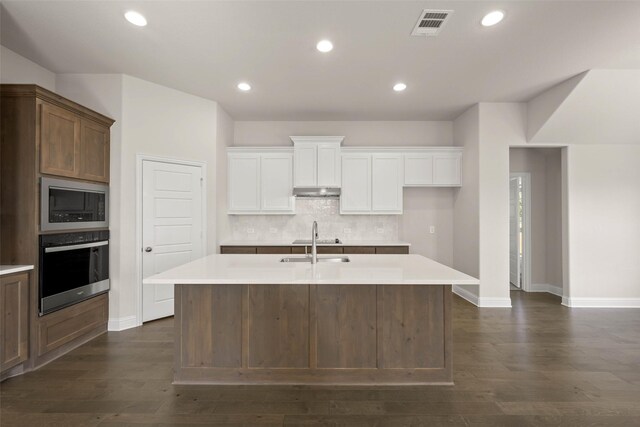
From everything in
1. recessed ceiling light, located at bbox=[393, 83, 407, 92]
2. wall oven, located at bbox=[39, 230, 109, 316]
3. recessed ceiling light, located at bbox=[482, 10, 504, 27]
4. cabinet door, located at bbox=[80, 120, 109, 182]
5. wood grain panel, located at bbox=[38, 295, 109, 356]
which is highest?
recessed ceiling light, located at bbox=[393, 83, 407, 92]

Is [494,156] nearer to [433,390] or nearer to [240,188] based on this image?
[433,390]

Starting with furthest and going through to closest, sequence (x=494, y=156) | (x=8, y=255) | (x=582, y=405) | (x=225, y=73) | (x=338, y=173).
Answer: (x=338, y=173)
(x=494, y=156)
(x=225, y=73)
(x=8, y=255)
(x=582, y=405)

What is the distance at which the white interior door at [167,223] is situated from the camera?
152 inches

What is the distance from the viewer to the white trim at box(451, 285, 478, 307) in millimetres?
4677

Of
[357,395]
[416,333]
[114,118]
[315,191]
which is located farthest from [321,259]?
[114,118]

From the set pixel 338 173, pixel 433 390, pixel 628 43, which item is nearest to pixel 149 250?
pixel 338 173

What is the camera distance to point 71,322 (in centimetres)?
310

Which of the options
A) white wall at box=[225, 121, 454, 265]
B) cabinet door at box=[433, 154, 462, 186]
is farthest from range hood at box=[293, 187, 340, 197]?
cabinet door at box=[433, 154, 462, 186]

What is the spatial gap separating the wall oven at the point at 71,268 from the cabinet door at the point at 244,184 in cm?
188

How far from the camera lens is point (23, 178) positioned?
2.74 metres

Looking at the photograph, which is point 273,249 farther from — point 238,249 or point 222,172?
point 222,172

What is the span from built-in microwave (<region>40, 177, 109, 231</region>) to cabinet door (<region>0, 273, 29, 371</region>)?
0.50m

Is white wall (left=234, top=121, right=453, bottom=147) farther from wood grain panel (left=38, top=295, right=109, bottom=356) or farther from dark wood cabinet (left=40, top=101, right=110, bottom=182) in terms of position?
wood grain panel (left=38, top=295, right=109, bottom=356)

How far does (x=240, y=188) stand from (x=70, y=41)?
8.67 ft
